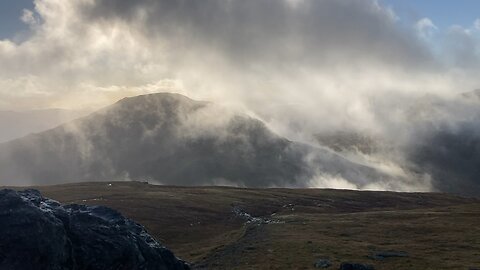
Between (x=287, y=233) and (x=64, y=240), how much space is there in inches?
2924

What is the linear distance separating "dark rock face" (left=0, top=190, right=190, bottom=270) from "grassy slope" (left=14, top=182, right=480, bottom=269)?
32.0 meters

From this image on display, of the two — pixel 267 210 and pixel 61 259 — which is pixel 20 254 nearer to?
pixel 61 259

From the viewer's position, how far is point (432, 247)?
86.6m

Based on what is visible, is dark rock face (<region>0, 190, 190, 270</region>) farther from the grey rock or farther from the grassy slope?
the grassy slope

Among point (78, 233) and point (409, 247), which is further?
point (409, 247)

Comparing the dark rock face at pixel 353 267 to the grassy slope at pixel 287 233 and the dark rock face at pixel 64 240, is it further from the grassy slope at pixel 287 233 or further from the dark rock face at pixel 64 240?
the dark rock face at pixel 64 240

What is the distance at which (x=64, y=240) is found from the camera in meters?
36.3

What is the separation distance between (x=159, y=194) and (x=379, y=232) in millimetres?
94413

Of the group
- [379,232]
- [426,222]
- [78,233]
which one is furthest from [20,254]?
[426,222]

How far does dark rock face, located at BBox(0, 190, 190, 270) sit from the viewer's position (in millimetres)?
33406

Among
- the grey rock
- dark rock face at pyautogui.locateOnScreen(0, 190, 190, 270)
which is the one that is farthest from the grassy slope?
dark rock face at pyautogui.locateOnScreen(0, 190, 190, 270)

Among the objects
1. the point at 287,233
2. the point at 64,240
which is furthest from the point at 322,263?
the point at 64,240

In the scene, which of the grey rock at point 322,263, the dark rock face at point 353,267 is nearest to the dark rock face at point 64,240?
the dark rock face at point 353,267

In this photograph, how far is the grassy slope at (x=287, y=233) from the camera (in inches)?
3000
